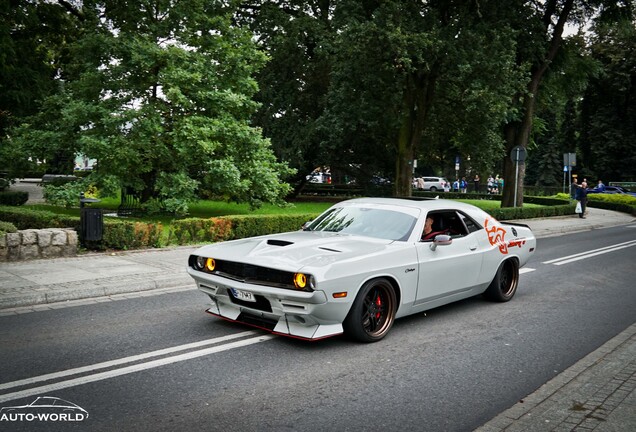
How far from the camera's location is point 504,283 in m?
8.38

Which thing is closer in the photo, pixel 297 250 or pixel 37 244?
pixel 297 250

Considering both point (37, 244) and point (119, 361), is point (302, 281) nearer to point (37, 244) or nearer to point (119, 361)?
point (119, 361)

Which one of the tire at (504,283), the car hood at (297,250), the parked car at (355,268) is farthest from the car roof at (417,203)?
the tire at (504,283)

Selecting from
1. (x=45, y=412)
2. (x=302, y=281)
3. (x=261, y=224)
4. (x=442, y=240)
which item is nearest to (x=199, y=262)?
(x=302, y=281)

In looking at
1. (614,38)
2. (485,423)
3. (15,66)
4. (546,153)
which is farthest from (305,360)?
(546,153)

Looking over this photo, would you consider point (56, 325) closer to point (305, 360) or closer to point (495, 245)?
point (305, 360)

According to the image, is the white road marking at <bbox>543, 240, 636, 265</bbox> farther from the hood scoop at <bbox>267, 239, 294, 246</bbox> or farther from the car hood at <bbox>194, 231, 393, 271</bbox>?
the hood scoop at <bbox>267, 239, 294, 246</bbox>

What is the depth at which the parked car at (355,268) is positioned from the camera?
5500 mm

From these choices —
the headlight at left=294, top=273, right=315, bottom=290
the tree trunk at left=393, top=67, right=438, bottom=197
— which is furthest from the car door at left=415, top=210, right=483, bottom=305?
the tree trunk at left=393, top=67, right=438, bottom=197

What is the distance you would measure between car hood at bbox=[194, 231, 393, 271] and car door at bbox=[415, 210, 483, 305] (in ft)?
1.90

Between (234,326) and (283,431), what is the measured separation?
9.02 ft

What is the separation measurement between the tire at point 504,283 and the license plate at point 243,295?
12.8 ft

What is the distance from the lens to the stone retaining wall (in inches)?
405

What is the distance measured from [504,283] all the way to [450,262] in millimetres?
1947
